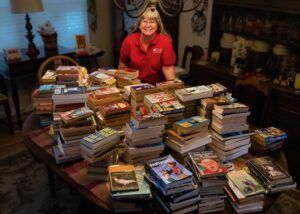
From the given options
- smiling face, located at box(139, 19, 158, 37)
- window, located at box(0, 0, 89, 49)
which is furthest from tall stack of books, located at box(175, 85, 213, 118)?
window, located at box(0, 0, 89, 49)

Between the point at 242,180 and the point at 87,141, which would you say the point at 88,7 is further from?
the point at 242,180

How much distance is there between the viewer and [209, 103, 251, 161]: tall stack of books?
1845 mm

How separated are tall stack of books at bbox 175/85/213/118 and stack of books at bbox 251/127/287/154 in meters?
0.41

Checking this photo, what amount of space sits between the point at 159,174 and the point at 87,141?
0.43 meters

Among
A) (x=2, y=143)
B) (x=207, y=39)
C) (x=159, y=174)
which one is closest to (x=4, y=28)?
(x=2, y=143)

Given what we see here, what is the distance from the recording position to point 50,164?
182 cm

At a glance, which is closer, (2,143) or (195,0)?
(195,0)

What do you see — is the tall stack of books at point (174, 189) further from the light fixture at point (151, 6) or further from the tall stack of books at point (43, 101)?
the tall stack of books at point (43, 101)

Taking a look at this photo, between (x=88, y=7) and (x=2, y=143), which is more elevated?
(x=88, y=7)

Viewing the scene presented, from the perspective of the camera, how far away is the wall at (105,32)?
462 cm

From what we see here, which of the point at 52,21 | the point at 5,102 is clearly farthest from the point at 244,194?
the point at 52,21

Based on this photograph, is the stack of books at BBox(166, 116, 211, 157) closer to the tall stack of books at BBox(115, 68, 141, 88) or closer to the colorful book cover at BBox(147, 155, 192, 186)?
the colorful book cover at BBox(147, 155, 192, 186)

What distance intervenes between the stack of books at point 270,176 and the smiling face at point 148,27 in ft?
4.83

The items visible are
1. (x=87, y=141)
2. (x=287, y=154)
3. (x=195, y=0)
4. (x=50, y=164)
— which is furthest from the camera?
(x=287, y=154)
